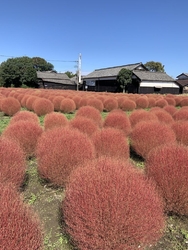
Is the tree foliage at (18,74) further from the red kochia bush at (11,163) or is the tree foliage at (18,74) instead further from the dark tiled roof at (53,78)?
the red kochia bush at (11,163)

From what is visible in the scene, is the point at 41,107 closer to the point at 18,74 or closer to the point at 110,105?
the point at 110,105

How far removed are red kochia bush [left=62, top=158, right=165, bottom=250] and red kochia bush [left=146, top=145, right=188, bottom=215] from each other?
2.24 ft

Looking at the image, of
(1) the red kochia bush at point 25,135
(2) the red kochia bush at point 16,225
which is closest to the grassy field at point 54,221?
(2) the red kochia bush at point 16,225

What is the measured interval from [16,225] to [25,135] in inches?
132

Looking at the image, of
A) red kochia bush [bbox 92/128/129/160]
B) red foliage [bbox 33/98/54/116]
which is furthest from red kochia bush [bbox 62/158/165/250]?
red foliage [bbox 33/98/54/116]

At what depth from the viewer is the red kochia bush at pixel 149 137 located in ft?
16.4

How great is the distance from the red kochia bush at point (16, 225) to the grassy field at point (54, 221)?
601 mm

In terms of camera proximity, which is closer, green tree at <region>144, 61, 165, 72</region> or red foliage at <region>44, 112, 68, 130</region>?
red foliage at <region>44, 112, 68, 130</region>

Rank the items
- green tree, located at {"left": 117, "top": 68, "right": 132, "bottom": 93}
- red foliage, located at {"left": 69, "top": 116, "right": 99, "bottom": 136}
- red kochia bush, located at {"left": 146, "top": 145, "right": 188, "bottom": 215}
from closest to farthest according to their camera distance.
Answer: red kochia bush, located at {"left": 146, "top": 145, "right": 188, "bottom": 215}, red foliage, located at {"left": 69, "top": 116, "right": 99, "bottom": 136}, green tree, located at {"left": 117, "top": 68, "right": 132, "bottom": 93}

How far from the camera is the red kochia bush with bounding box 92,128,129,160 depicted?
4.39 m

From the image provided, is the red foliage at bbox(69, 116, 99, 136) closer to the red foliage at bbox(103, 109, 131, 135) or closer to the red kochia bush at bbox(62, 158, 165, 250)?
the red foliage at bbox(103, 109, 131, 135)

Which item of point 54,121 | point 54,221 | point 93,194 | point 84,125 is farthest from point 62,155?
point 54,121

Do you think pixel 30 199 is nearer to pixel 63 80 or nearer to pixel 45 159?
pixel 45 159

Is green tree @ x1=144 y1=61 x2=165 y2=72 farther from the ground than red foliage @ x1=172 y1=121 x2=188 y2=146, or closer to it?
farther from the ground
